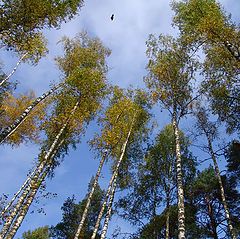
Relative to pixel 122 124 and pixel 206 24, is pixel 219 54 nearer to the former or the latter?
pixel 206 24

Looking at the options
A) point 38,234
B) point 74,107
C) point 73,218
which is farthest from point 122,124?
point 38,234

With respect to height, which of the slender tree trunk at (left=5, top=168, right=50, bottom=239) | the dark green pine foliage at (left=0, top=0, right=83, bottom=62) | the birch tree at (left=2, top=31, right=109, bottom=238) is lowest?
the slender tree trunk at (left=5, top=168, right=50, bottom=239)

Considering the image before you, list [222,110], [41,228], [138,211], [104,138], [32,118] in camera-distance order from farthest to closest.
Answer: [41,228] < [32,118] < [138,211] < [104,138] < [222,110]

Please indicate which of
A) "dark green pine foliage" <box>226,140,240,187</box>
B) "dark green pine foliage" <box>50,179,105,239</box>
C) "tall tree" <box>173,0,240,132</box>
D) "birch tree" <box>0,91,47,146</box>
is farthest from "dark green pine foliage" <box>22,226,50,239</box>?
"tall tree" <box>173,0,240,132</box>

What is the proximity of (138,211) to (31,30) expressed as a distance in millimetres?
14138

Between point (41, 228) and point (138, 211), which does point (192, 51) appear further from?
point (41, 228)

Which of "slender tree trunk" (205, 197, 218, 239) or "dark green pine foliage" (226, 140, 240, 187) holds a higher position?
"dark green pine foliage" (226, 140, 240, 187)

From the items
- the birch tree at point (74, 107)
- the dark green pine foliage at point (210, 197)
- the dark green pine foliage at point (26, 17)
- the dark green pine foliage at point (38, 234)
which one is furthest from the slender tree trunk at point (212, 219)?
the dark green pine foliage at point (38, 234)

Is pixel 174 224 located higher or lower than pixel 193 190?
lower

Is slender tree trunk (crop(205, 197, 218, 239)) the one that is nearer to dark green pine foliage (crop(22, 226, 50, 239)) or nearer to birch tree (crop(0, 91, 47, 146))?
Result: birch tree (crop(0, 91, 47, 146))

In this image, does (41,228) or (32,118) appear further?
(41,228)

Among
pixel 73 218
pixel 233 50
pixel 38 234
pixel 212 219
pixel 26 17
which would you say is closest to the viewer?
pixel 26 17

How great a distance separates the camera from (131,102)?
2202 centimetres

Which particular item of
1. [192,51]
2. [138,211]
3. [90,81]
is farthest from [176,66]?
[138,211]
